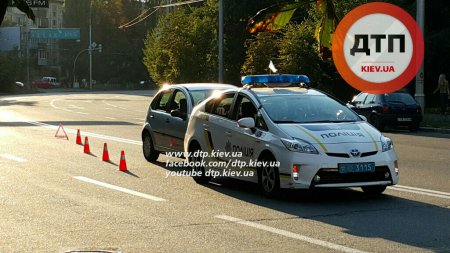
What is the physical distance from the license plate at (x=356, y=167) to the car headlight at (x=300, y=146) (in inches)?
14.9

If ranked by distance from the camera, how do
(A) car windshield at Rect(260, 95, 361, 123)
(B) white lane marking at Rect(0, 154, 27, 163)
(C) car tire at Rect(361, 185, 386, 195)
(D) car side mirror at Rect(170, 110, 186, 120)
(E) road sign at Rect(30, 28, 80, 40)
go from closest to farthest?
(C) car tire at Rect(361, 185, 386, 195)
(A) car windshield at Rect(260, 95, 361, 123)
(D) car side mirror at Rect(170, 110, 186, 120)
(B) white lane marking at Rect(0, 154, 27, 163)
(E) road sign at Rect(30, 28, 80, 40)

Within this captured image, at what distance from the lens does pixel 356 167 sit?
9.98 metres

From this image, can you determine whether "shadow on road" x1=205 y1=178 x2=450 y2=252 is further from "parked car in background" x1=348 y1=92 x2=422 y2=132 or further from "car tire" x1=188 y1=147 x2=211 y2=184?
"parked car in background" x1=348 y1=92 x2=422 y2=132

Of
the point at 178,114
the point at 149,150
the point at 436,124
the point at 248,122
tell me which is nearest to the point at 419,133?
the point at 436,124

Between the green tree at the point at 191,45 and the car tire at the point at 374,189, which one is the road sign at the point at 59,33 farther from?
the car tire at the point at 374,189

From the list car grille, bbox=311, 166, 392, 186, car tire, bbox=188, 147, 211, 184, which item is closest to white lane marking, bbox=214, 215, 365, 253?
car grille, bbox=311, 166, 392, 186

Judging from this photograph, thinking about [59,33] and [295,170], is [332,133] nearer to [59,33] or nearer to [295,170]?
[295,170]

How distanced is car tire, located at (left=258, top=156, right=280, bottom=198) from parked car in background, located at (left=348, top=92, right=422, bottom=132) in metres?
16.6

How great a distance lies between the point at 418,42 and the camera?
5.63m

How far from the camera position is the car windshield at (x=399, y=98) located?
27.1m

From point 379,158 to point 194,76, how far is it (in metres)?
44.5

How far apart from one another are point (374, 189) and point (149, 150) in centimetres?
599

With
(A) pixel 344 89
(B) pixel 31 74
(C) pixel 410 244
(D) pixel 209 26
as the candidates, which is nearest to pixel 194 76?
(D) pixel 209 26

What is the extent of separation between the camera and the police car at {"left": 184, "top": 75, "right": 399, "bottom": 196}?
32.7 feet
